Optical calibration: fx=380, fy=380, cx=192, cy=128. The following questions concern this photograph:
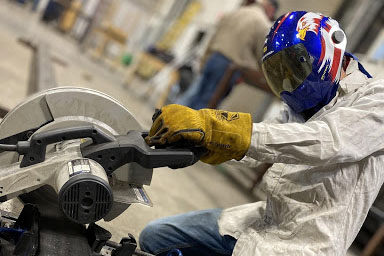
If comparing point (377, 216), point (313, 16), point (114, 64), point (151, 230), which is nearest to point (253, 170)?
point (377, 216)

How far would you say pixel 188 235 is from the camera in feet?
5.48

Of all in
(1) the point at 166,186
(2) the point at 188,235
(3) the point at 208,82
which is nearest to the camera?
(2) the point at 188,235

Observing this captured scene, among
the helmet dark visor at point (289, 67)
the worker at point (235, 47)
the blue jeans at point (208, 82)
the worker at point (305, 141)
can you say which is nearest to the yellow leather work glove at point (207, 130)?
the worker at point (305, 141)

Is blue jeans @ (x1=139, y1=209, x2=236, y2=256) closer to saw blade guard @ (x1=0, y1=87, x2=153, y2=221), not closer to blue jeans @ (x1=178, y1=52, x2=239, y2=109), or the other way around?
saw blade guard @ (x1=0, y1=87, x2=153, y2=221)

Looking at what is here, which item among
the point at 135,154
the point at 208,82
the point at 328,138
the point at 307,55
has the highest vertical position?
the point at 307,55

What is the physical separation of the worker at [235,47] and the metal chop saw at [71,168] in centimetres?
302

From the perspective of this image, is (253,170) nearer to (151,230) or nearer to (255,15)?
(255,15)

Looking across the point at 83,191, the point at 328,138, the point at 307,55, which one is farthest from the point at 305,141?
the point at 83,191

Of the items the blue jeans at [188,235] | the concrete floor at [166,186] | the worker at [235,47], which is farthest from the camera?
the worker at [235,47]

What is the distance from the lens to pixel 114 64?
34.1ft

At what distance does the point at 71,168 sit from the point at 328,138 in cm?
72

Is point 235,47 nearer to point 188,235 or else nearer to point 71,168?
point 188,235

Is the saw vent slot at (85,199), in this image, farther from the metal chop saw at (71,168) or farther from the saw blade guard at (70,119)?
the saw blade guard at (70,119)

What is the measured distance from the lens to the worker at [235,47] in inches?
163
